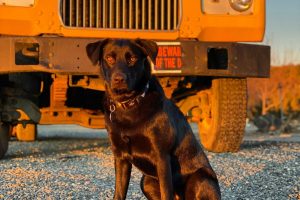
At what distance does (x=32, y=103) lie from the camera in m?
6.18

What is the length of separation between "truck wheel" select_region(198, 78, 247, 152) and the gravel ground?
161 mm

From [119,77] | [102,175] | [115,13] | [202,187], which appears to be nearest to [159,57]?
[115,13]

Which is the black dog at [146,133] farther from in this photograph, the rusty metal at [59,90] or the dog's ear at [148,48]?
the rusty metal at [59,90]

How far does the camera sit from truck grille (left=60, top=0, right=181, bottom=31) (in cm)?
546

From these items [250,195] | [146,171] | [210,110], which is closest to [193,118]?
[210,110]

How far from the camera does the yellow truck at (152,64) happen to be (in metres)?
5.34

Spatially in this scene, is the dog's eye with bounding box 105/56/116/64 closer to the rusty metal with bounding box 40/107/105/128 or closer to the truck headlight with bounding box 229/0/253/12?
the truck headlight with bounding box 229/0/253/12

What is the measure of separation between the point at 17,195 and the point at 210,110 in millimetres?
2815

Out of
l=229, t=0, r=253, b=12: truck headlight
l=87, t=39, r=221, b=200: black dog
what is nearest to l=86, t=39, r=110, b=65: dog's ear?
l=87, t=39, r=221, b=200: black dog

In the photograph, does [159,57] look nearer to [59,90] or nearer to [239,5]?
[239,5]

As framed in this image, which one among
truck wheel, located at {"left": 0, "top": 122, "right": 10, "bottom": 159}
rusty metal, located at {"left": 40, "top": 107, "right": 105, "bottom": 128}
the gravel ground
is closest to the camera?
the gravel ground

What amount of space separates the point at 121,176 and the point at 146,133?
13.3 inches

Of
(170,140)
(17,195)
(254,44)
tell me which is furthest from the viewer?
(254,44)

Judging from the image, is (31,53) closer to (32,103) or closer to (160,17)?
(32,103)
